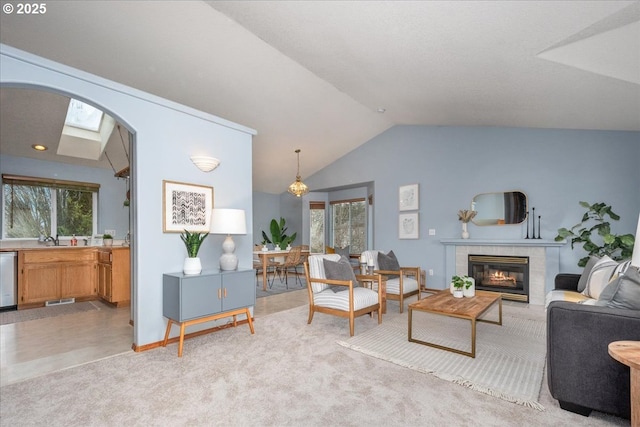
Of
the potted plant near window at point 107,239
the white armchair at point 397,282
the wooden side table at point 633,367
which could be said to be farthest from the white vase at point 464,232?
the potted plant near window at point 107,239

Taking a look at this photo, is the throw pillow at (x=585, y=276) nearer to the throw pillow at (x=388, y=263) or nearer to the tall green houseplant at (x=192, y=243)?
the throw pillow at (x=388, y=263)

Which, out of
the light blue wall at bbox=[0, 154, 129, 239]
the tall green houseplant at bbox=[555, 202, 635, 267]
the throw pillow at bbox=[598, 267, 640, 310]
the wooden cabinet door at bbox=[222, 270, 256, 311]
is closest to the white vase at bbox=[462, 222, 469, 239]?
the tall green houseplant at bbox=[555, 202, 635, 267]

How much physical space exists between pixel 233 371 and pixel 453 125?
546cm

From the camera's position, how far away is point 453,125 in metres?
5.86

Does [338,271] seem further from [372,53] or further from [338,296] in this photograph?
[372,53]

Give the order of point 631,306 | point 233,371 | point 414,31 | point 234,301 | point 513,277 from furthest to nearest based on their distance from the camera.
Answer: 1. point 513,277
2. point 234,301
3. point 414,31
4. point 233,371
5. point 631,306

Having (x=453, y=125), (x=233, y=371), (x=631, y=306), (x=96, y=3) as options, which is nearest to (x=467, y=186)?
(x=453, y=125)

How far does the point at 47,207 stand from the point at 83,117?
5.81ft

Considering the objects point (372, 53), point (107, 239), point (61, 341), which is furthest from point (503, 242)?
point (107, 239)

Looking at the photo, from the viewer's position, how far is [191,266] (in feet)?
10.6

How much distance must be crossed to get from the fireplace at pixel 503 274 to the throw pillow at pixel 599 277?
1.75m

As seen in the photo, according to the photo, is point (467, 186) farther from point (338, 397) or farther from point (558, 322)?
point (338, 397)

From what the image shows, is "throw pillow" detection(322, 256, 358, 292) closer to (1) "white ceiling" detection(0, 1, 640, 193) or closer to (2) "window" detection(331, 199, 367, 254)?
(1) "white ceiling" detection(0, 1, 640, 193)

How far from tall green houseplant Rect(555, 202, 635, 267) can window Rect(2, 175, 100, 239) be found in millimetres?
8177
